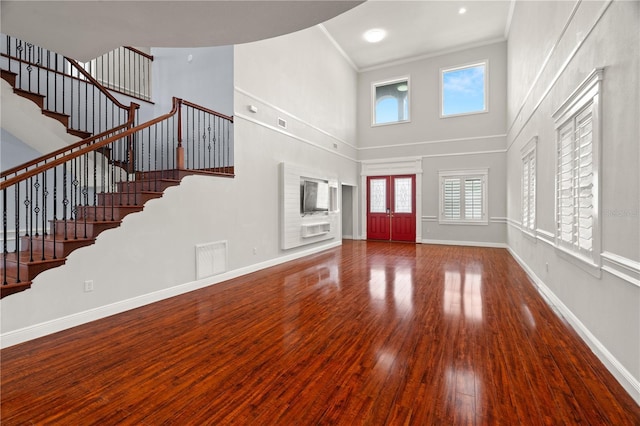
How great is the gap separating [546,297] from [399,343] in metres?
2.63

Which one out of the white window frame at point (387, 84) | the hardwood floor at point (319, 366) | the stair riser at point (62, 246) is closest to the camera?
the hardwood floor at point (319, 366)

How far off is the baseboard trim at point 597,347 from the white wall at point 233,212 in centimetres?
459

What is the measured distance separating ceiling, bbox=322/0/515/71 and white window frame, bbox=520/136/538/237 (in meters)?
4.10

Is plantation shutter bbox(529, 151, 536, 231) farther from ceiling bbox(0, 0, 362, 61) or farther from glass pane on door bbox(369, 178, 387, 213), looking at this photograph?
glass pane on door bbox(369, 178, 387, 213)

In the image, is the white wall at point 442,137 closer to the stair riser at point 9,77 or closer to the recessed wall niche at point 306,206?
the recessed wall niche at point 306,206

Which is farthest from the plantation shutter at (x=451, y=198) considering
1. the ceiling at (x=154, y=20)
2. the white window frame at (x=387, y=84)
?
the ceiling at (x=154, y=20)

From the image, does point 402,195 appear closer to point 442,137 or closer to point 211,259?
point 442,137

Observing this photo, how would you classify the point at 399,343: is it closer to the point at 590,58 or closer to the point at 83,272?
the point at 590,58

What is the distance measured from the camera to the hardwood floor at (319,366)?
1.92m

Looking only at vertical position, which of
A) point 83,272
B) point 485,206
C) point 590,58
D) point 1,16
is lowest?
point 83,272

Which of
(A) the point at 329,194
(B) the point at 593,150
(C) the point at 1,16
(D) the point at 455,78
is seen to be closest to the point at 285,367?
(C) the point at 1,16

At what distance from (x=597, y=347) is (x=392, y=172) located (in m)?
8.19

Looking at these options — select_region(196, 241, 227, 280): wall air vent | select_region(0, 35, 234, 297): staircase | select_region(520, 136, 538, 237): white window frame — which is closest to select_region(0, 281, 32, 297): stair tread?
select_region(0, 35, 234, 297): staircase

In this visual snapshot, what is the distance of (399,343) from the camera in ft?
9.41
